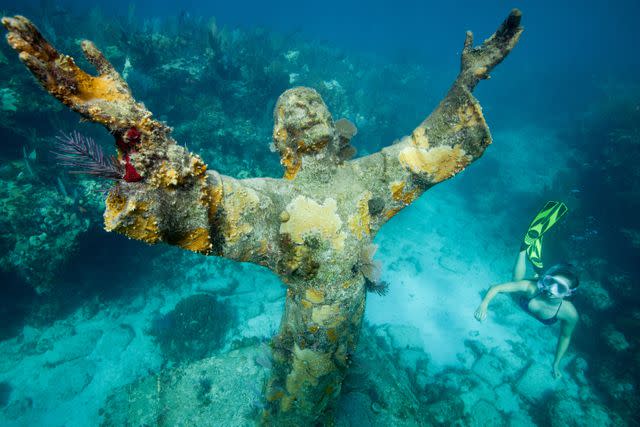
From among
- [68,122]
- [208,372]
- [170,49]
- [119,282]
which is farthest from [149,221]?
[170,49]

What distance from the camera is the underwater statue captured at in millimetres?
1583

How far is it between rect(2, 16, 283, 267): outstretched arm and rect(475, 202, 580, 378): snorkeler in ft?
23.6

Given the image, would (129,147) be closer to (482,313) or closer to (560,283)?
(482,313)

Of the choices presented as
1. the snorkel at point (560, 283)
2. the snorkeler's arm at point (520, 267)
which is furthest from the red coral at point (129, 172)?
the snorkeler's arm at point (520, 267)

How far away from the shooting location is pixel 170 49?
536 inches

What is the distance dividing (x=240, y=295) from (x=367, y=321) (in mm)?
3852

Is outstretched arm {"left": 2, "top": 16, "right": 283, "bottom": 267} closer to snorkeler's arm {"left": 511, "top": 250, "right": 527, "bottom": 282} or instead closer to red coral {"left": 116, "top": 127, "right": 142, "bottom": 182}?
red coral {"left": 116, "top": 127, "right": 142, "bottom": 182}

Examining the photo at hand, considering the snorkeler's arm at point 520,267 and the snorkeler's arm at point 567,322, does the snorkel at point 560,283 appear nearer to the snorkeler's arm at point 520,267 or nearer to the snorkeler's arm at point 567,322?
the snorkeler's arm at point 567,322

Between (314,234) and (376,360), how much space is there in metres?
4.11

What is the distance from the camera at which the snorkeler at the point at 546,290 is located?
22.2 feet

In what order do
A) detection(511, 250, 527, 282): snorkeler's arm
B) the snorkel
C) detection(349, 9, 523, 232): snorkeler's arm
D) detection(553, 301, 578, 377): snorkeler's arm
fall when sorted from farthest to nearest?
detection(511, 250, 527, 282): snorkeler's arm → detection(553, 301, 578, 377): snorkeler's arm → the snorkel → detection(349, 9, 523, 232): snorkeler's arm

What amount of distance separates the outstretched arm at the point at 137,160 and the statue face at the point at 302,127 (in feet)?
2.57

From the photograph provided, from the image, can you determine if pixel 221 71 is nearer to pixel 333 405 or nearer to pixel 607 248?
pixel 333 405

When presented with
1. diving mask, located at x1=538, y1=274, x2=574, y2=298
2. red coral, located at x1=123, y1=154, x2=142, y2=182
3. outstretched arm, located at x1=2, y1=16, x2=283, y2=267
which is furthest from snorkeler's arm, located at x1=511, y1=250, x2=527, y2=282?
red coral, located at x1=123, y1=154, x2=142, y2=182
